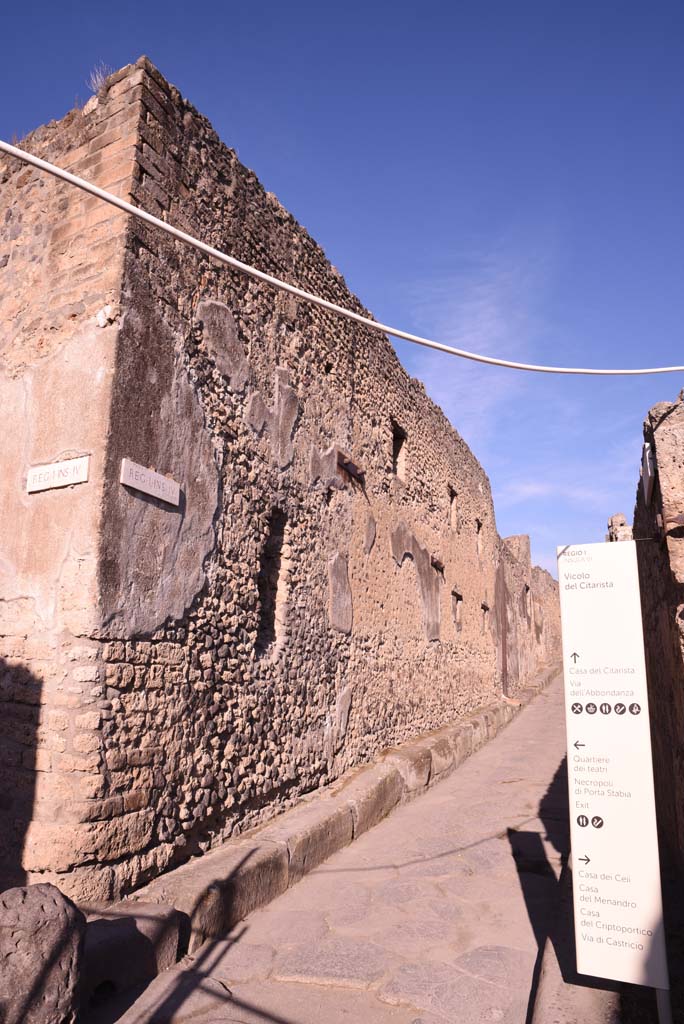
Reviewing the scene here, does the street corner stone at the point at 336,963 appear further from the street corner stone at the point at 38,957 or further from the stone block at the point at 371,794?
the stone block at the point at 371,794

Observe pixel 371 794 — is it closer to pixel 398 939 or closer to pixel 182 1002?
pixel 398 939

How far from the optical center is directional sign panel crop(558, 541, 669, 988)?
2.46 meters

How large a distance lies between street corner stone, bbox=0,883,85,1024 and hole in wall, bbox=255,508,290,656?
2.51 metres

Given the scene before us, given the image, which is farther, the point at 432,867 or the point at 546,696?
the point at 546,696

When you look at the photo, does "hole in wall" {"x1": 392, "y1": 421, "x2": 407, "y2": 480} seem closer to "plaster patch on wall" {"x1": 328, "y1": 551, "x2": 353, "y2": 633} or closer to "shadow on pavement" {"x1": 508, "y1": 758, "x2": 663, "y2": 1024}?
"plaster patch on wall" {"x1": 328, "y1": 551, "x2": 353, "y2": 633}

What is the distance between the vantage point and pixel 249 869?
3.65 meters

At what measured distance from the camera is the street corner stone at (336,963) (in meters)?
2.99

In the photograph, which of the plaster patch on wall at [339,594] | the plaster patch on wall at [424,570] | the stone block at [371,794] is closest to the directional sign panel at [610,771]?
the stone block at [371,794]

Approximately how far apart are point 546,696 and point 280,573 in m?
13.2

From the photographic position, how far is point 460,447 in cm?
1091

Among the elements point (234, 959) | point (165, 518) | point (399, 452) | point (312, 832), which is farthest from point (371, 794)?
point (399, 452)

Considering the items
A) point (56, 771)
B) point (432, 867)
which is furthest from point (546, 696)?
point (56, 771)

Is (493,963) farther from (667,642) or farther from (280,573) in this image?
(280,573)

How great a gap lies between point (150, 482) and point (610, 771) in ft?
8.31
